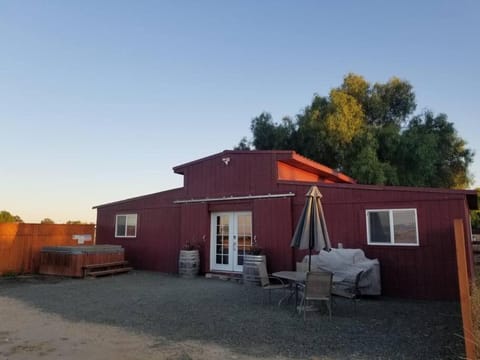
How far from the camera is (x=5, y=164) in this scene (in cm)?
1510

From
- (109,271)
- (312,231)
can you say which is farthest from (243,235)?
(109,271)

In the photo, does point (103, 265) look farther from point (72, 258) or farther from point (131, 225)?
point (131, 225)

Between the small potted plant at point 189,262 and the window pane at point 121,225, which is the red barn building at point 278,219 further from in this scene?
the small potted plant at point 189,262

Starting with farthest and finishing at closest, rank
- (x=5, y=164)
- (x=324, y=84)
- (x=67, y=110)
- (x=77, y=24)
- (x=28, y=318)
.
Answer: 1. (x=324, y=84)
2. (x=5, y=164)
3. (x=67, y=110)
4. (x=77, y=24)
5. (x=28, y=318)

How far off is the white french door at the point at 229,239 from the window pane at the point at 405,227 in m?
4.23

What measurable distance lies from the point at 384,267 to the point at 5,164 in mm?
16017

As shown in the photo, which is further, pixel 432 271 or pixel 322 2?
pixel 322 2

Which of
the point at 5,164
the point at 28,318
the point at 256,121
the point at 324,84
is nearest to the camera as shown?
the point at 28,318

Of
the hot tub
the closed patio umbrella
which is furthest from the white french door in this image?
the closed patio umbrella

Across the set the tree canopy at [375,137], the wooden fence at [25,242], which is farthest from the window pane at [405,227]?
the wooden fence at [25,242]

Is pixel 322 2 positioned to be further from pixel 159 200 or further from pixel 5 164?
pixel 5 164

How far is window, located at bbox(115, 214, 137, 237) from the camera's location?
1377cm

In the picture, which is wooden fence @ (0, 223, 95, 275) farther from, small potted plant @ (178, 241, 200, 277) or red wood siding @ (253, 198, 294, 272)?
red wood siding @ (253, 198, 294, 272)

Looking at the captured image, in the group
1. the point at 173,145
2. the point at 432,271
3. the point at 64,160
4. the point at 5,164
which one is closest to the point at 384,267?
the point at 432,271
